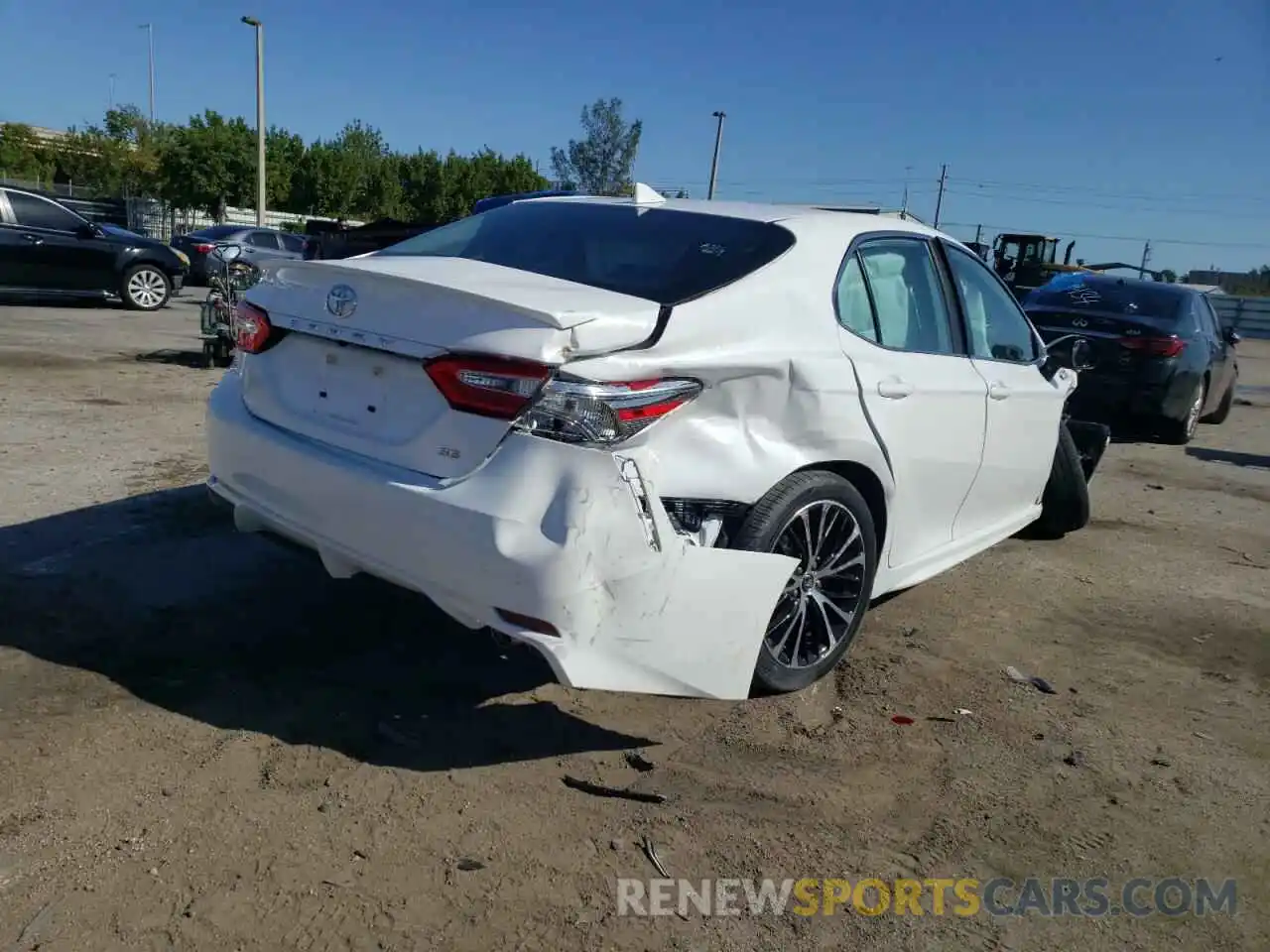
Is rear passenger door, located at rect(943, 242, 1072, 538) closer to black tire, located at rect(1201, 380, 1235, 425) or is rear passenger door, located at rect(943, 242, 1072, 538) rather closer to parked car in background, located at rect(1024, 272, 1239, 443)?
parked car in background, located at rect(1024, 272, 1239, 443)

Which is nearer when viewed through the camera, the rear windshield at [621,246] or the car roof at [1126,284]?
the rear windshield at [621,246]

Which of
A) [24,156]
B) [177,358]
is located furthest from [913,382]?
[24,156]

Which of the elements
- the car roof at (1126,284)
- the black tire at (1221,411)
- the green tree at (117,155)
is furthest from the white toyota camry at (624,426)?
the green tree at (117,155)

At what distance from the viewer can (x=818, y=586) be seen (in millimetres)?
3607

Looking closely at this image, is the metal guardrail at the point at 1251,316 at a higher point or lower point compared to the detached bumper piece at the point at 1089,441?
higher

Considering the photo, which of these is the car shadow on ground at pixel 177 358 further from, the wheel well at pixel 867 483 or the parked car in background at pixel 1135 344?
the wheel well at pixel 867 483

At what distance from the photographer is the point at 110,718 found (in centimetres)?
316

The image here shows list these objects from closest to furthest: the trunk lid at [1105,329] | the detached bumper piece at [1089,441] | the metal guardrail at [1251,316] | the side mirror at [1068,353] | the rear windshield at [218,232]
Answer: the side mirror at [1068,353] < the detached bumper piece at [1089,441] < the trunk lid at [1105,329] < the rear windshield at [218,232] < the metal guardrail at [1251,316]

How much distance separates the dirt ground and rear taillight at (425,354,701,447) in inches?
31.7

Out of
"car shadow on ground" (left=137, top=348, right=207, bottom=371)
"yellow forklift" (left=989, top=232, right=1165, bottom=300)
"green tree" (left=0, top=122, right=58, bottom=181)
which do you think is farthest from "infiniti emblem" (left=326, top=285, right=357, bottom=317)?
"green tree" (left=0, top=122, right=58, bottom=181)

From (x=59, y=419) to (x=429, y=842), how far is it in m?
5.93

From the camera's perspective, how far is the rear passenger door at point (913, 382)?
12.1 feet

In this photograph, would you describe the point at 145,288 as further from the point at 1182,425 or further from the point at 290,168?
the point at 290,168

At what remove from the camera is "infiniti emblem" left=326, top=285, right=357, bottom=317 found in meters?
3.18
